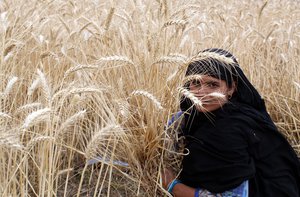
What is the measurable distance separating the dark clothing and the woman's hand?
5cm

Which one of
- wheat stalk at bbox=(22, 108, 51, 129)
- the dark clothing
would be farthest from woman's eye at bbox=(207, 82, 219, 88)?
wheat stalk at bbox=(22, 108, 51, 129)

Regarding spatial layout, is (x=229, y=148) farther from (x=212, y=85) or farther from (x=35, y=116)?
(x=35, y=116)

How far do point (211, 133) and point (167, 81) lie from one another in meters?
0.33

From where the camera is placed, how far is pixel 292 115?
8.03 ft

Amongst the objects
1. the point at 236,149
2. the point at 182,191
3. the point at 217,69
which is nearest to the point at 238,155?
the point at 236,149

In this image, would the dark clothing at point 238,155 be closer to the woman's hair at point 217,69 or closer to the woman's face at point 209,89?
the woman's face at point 209,89

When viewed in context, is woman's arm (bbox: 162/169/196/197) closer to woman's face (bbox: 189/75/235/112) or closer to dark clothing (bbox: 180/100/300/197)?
dark clothing (bbox: 180/100/300/197)

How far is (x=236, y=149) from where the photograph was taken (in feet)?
5.67

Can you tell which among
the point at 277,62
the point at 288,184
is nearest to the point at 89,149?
the point at 288,184

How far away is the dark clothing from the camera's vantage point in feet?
5.69

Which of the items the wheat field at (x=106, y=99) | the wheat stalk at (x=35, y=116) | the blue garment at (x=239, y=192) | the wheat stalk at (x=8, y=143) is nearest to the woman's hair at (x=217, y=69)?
the wheat field at (x=106, y=99)

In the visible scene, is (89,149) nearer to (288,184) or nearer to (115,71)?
(115,71)

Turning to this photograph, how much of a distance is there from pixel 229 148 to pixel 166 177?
37cm

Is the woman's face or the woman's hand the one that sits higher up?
the woman's face
